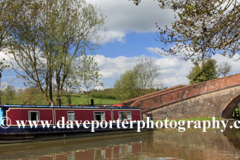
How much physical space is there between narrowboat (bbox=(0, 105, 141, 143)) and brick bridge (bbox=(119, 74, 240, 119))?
4.77m

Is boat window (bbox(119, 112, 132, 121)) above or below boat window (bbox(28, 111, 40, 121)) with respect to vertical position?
below

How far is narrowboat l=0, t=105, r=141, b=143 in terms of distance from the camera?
36.2 feet

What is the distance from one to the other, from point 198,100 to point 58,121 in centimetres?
1278

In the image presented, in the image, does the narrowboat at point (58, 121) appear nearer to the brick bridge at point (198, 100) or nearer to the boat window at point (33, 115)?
the boat window at point (33, 115)

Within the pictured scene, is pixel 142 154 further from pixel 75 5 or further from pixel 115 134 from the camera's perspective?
pixel 75 5

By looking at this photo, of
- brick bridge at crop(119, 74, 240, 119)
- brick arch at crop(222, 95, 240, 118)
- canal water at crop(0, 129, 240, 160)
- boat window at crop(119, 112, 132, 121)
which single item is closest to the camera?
canal water at crop(0, 129, 240, 160)

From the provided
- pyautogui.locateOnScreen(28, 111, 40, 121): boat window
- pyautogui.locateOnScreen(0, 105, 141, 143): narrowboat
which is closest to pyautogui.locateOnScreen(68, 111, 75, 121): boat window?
pyautogui.locateOnScreen(0, 105, 141, 143): narrowboat

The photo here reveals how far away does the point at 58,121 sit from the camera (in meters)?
12.5

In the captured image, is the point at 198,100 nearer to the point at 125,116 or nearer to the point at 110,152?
the point at 125,116

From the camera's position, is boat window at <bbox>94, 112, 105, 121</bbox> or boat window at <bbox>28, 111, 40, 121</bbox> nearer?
boat window at <bbox>28, 111, 40, 121</bbox>

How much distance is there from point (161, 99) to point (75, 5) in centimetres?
952

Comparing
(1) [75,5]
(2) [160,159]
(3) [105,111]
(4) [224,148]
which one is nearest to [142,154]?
(2) [160,159]

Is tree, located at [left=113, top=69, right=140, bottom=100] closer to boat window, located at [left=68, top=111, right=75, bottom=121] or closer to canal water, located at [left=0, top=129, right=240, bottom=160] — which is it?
boat window, located at [left=68, top=111, right=75, bottom=121]

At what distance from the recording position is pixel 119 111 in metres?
15.2
